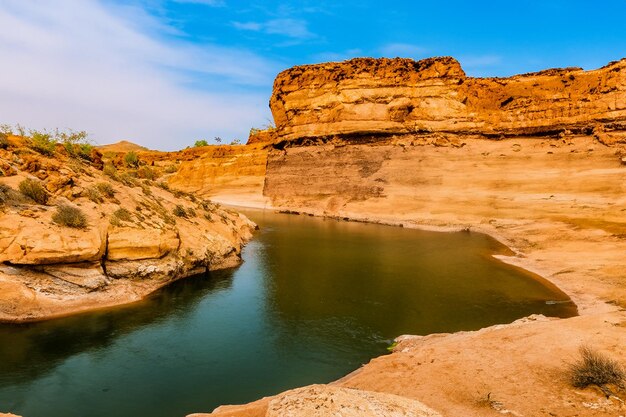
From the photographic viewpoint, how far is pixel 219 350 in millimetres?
11414

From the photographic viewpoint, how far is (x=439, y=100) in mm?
45750

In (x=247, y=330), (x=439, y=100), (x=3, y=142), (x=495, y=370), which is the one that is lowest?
(x=247, y=330)

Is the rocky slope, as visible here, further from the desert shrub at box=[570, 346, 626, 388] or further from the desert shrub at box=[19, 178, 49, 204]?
the desert shrub at box=[570, 346, 626, 388]

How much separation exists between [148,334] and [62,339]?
7.98 ft

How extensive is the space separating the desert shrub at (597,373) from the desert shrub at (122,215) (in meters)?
17.1

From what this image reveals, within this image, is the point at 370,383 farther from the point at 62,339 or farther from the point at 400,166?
the point at 400,166

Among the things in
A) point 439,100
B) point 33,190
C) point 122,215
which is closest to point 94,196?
point 122,215

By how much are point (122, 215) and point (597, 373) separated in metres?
17.6

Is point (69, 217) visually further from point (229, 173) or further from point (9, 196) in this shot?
point (229, 173)

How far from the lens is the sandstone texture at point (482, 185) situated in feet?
27.5

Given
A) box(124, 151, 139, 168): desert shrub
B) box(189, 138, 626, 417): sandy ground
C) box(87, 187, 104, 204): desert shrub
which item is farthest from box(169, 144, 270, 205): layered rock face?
box(87, 187, 104, 204): desert shrub

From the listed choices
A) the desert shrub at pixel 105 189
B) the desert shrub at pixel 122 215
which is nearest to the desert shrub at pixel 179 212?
the desert shrub at pixel 105 189

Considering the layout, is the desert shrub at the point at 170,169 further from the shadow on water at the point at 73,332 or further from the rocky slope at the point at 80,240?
the shadow on water at the point at 73,332

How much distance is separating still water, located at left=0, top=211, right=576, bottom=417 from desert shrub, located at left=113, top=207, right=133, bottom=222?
12.2 feet
